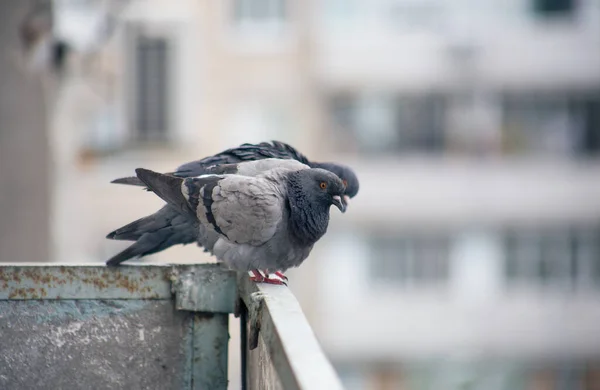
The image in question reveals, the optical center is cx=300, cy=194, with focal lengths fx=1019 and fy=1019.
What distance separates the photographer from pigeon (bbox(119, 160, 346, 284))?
454 centimetres

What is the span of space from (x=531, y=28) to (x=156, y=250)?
18.1m

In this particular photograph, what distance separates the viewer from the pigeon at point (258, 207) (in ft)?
14.9

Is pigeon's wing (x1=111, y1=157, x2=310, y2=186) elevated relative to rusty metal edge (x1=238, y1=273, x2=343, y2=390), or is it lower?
elevated

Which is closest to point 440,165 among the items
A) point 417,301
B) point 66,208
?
point 417,301

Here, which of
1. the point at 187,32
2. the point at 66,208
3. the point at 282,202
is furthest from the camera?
the point at 187,32

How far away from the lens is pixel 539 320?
876 inches

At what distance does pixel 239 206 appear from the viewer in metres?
4.52

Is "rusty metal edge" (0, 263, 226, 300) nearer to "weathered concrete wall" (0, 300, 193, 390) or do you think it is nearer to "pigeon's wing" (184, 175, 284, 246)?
"weathered concrete wall" (0, 300, 193, 390)

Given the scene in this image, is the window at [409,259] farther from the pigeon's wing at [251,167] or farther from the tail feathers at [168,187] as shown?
the tail feathers at [168,187]

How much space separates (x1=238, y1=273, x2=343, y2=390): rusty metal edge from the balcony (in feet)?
0.70

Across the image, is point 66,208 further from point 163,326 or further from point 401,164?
point 401,164

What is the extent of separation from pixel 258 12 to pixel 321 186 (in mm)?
17177

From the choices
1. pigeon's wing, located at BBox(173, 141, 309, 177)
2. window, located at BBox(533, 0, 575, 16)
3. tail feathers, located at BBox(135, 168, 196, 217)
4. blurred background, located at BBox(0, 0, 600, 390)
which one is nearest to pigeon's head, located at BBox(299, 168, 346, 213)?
pigeon's wing, located at BBox(173, 141, 309, 177)

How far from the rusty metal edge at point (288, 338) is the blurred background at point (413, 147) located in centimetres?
1732
